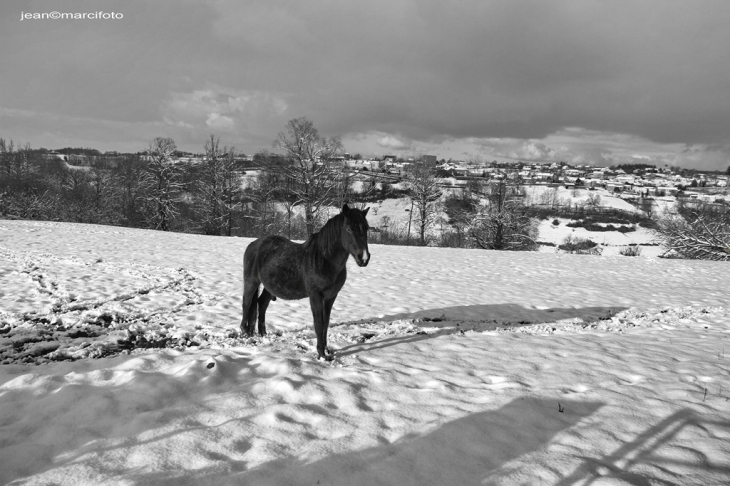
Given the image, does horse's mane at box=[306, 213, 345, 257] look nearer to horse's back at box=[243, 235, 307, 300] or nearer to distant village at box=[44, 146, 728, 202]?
horse's back at box=[243, 235, 307, 300]

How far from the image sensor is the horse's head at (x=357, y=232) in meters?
4.86

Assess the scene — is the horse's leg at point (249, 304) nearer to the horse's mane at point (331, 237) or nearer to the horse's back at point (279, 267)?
the horse's back at point (279, 267)

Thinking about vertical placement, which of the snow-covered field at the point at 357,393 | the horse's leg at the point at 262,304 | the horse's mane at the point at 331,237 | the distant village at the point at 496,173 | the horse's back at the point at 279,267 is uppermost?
the distant village at the point at 496,173

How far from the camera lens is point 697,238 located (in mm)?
27000

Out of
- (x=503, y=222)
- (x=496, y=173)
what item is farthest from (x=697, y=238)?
(x=496, y=173)

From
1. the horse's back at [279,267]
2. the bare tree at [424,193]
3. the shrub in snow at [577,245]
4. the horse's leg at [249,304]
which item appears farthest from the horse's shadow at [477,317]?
the shrub in snow at [577,245]

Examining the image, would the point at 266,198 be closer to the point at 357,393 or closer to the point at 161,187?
the point at 161,187

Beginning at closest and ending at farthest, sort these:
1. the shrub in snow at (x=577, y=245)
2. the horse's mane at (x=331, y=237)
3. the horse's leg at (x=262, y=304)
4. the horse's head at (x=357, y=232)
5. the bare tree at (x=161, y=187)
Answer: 1. the horse's head at (x=357, y=232)
2. the horse's mane at (x=331, y=237)
3. the horse's leg at (x=262, y=304)
4. the bare tree at (x=161, y=187)
5. the shrub in snow at (x=577, y=245)

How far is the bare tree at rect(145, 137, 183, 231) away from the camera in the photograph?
38.2m

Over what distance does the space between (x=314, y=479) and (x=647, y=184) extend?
527 ft

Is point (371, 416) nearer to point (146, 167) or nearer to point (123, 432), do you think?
point (123, 432)

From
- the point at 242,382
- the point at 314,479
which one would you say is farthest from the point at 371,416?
the point at 242,382

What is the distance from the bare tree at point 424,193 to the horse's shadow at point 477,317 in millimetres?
30145

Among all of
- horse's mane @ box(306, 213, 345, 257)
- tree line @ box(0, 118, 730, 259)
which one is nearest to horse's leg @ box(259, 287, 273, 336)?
horse's mane @ box(306, 213, 345, 257)
